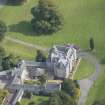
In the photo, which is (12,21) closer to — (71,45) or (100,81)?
(71,45)

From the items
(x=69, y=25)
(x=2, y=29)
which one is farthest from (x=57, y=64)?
(x=69, y=25)

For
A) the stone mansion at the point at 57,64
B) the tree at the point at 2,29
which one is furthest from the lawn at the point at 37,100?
the tree at the point at 2,29

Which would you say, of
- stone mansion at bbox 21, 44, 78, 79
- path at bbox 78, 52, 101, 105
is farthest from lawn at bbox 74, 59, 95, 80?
stone mansion at bbox 21, 44, 78, 79

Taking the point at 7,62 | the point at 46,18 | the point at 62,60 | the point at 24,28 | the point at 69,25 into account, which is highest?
the point at 46,18

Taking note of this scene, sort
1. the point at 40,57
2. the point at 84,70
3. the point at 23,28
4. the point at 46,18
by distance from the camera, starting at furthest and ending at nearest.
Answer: the point at 23,28
the point at 46,18
the point at 40,57
the point at 84,70

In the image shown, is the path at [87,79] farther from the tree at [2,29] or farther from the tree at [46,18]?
the tree at [2,29]

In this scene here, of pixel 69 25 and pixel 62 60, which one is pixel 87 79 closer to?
pixel 62 60
